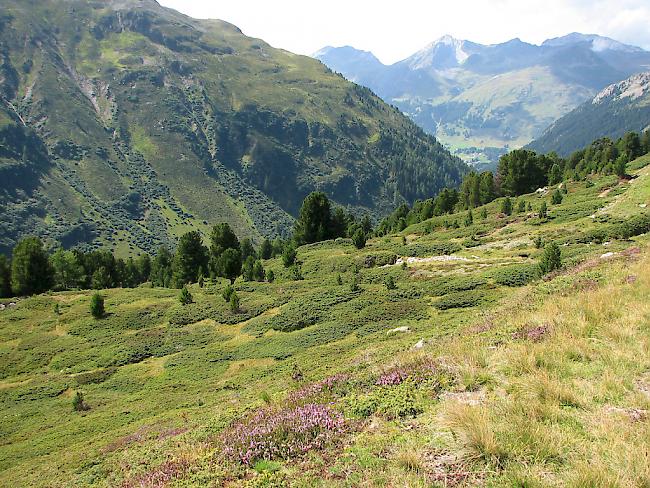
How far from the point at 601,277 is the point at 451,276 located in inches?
902

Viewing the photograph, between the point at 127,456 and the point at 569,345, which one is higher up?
the point at 569,345

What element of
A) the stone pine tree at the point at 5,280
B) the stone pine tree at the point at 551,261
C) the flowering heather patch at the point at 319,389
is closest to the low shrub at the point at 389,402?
the flowering heather patch at the point at 319,389

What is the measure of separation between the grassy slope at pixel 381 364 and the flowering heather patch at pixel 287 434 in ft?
1.60

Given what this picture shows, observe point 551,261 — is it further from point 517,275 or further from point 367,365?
point 367,365

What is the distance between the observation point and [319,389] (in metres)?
12.7

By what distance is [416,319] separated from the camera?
95.4 ft

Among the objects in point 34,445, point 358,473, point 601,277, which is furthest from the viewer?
point 34,445

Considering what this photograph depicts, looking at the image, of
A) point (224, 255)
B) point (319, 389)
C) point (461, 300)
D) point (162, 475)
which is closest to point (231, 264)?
point (224, 255)

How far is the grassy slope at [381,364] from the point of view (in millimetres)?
7449

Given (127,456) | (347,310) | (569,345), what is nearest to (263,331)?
(347,310)

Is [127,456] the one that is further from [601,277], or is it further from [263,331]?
[263,331]

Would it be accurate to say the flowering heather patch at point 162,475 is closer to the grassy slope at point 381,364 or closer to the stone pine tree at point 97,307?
the grassy slope at point 381,364

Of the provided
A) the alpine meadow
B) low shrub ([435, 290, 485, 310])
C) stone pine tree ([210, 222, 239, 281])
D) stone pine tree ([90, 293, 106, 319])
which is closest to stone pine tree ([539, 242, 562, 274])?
the alpine meadow

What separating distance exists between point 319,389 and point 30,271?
3396 inches
